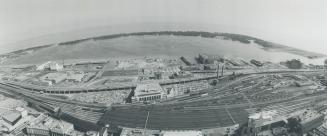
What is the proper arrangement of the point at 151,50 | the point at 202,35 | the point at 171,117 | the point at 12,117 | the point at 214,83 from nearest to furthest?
the point at 12,117
the point at 171,117
the point at 214,83
the point at 151,50
the point at 202,35

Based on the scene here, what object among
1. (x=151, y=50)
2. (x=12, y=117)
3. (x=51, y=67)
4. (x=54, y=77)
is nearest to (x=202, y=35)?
(x=151, y=50)

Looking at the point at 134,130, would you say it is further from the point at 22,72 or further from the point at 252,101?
the point at 22,72

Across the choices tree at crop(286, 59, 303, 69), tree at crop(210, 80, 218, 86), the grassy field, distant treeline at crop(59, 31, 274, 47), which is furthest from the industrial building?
tree at crop(286, 59, 303, 69)

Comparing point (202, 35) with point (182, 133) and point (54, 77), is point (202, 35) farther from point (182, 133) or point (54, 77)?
point (182, 133)

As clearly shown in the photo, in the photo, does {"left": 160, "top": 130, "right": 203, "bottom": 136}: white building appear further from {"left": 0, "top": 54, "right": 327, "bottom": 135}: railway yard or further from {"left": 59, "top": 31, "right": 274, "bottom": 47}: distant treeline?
{"left": 59, "top": 31, "right": 274, "bottom": 47}: distant treeline

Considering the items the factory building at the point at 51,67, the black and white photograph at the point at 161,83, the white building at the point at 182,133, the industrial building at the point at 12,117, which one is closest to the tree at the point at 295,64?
the black and white photograph at the point at 161,83

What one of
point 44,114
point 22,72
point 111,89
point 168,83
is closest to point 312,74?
point 168,83

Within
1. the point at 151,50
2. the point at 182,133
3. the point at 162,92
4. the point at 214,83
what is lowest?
the point at 182,133

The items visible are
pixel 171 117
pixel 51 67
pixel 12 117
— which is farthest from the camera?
pixel 51 67

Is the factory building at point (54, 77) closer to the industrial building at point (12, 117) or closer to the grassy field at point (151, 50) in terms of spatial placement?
the grassy field at point (151, 50)
